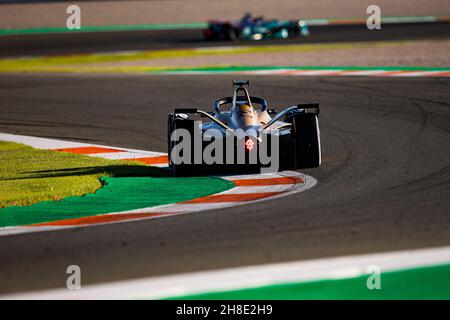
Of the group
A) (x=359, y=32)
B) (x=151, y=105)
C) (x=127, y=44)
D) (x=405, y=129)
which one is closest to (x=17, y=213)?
(x=405, y=129)

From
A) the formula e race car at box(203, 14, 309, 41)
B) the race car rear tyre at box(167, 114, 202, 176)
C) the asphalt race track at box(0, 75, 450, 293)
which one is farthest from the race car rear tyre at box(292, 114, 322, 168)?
the formula e race car at box(203, 14, 309, 41)

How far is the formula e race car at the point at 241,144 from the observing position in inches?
427

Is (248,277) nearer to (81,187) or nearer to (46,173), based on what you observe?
(81,187)

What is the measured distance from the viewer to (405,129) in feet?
44.5

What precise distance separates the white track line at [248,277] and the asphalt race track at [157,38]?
23118 millimetres

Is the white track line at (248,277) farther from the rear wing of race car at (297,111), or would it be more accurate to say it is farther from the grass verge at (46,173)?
the rear wing of race car at (297,111)

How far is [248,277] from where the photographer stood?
6.84 m

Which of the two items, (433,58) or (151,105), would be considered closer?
(151,105)

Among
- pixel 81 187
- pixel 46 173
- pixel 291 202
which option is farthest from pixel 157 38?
pixel 291 202

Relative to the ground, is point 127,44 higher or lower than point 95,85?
higher

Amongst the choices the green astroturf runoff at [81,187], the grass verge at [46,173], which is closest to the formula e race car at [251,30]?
the grass verge at [46,173]

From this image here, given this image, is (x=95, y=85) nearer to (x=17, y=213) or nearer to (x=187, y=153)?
(x=187, y=153)

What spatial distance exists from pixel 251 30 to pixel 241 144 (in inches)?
836

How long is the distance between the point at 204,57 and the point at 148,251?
18.8 meters
